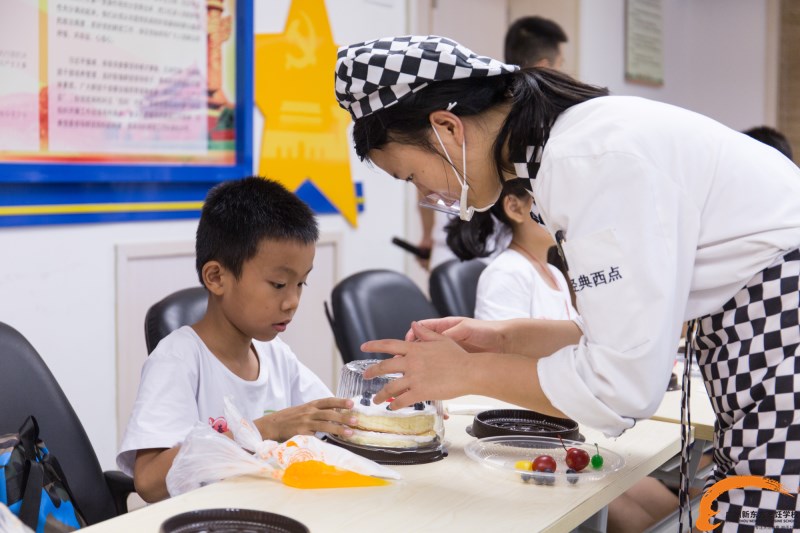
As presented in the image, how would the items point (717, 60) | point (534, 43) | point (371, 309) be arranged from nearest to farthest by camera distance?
Answer: 1. point (371, 309)
2. point (534, 43)
3. point (717, 60)

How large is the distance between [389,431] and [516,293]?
43.6 inches

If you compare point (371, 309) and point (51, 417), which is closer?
point (51, 417)

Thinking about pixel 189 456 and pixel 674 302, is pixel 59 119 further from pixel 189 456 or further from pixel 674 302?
pixel 674 302

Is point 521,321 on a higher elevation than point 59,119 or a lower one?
lower

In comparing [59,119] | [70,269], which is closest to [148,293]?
[70,269]

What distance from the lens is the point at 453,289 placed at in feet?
9.75

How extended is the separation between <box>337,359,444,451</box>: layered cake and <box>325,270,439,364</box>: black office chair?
767mm

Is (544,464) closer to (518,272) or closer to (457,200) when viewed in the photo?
(457,200)

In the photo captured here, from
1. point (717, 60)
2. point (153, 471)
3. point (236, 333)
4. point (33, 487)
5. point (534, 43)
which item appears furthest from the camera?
point (717, 60)

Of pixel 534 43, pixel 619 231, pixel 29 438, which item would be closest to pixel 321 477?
pixel 29 438

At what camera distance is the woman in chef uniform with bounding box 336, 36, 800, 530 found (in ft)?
3.50

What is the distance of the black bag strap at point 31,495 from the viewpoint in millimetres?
1238

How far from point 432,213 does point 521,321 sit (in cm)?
242

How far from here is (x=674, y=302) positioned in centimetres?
107
